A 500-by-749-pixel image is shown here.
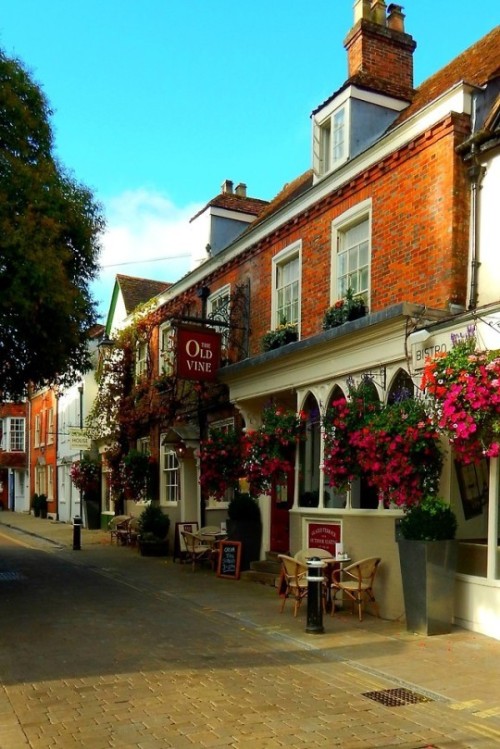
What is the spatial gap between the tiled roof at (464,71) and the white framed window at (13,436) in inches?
1455

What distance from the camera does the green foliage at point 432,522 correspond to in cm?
854

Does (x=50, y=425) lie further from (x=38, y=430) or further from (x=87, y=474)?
(x=87, y=474)

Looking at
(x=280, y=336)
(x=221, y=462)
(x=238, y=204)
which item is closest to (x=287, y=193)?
(x=238, y=204)

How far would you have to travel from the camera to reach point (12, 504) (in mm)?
46875

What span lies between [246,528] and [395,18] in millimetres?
9859

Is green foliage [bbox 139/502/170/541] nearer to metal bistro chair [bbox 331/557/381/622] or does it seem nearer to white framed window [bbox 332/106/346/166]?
metal bistro chair [bbox 331/557/381/622]

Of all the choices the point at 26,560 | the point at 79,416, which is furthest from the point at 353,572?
the point at 79,416

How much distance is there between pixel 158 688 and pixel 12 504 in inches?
1702

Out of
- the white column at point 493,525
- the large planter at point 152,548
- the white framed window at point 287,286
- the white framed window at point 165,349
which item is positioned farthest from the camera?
the white framed window at point 165,349

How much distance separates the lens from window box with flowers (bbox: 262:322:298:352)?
12984 millimetres

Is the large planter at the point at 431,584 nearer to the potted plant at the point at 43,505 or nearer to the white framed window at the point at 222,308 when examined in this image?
the white framed window at the point at 222,308

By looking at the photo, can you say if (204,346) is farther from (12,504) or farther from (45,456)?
(12,504)

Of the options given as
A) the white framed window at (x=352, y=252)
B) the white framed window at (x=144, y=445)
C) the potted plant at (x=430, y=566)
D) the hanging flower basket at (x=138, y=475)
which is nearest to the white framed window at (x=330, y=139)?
the white framed window at (x=352, y=252)

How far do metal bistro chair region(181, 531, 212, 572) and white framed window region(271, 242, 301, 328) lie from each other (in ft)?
14.7
